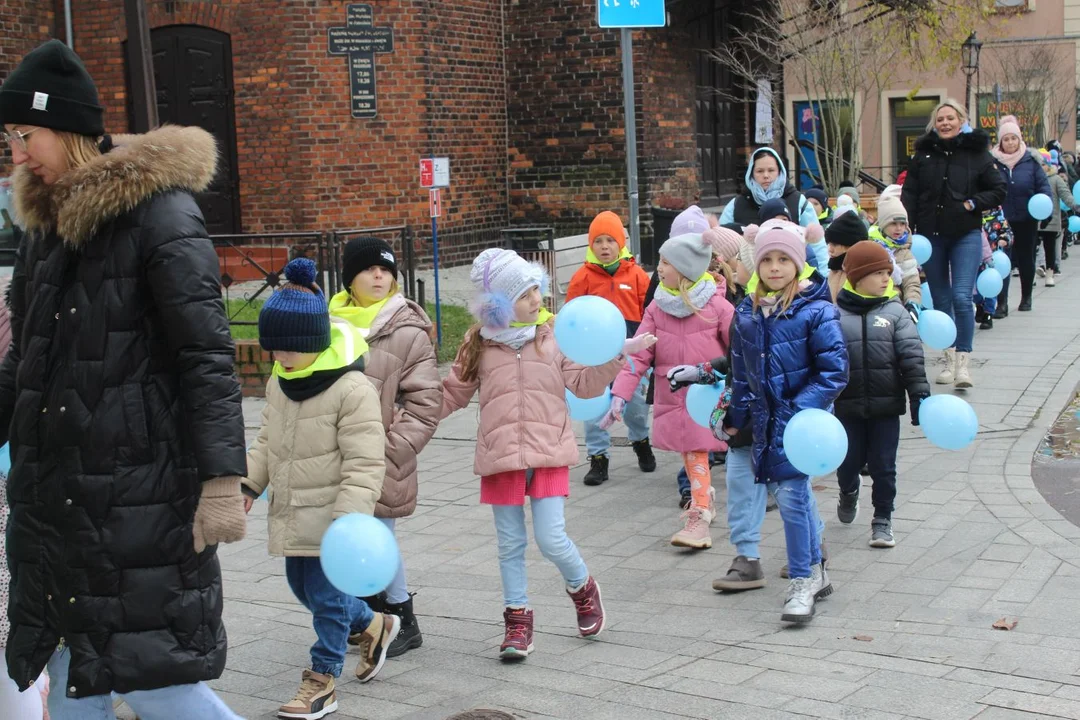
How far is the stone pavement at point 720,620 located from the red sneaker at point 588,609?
0.07 metres

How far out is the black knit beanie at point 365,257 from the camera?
583 centimetres

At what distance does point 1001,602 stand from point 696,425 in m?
1.91

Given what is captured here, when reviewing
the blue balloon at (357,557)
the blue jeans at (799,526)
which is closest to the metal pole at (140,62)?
the blue jeans at (799,526)

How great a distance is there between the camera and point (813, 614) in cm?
595

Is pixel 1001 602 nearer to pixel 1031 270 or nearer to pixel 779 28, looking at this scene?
pixel 1031 270

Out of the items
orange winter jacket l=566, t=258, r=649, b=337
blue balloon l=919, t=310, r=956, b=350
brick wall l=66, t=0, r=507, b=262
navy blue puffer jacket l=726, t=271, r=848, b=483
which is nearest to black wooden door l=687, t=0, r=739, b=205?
brick wall l=66, t=0, r=507, b=262

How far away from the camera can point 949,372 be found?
11.4 m

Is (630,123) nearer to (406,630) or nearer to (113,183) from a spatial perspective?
(406,630)

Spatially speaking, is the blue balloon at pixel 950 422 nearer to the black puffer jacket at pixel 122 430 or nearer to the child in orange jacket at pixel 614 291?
the child in orange jacket at pixel 614 291

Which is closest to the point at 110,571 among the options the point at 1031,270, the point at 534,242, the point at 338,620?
the point at 338,620

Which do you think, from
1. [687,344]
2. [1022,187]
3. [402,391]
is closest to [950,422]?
[687,344]

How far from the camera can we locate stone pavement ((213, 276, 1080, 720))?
16.3ft

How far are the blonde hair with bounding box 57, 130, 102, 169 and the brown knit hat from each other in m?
4.34

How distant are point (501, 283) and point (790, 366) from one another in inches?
52.8
